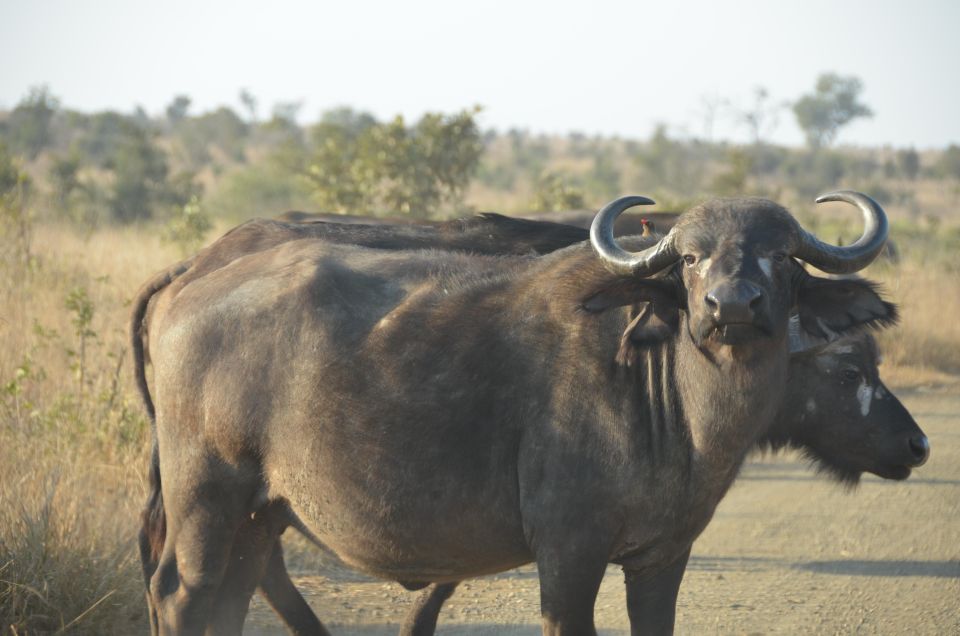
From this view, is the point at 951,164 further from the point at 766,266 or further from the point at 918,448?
the point at 766,266

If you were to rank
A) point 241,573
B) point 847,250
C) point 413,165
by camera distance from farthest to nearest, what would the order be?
point 413,165 < point 241,573 < point 847,250

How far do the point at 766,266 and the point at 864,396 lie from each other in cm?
233

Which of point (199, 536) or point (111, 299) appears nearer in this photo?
point (199, 536)

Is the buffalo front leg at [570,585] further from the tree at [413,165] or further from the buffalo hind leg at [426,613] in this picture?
the tree at [413,165]

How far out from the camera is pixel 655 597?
451cm

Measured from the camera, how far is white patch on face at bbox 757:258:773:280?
378 cm

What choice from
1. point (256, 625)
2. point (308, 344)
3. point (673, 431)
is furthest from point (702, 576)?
point (308, 344)

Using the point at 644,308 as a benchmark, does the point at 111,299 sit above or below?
below

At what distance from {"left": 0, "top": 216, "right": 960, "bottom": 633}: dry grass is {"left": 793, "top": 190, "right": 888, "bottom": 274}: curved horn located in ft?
11.3

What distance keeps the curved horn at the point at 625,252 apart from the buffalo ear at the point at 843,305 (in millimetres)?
622

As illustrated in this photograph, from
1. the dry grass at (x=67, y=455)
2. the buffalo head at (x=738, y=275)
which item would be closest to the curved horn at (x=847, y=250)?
the buffalo head at (x=738, y=275)

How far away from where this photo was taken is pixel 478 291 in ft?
14.8

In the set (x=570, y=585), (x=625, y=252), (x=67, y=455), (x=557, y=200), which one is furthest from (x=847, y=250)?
(x=557, y=200)

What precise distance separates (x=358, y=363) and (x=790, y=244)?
5.49 ft
